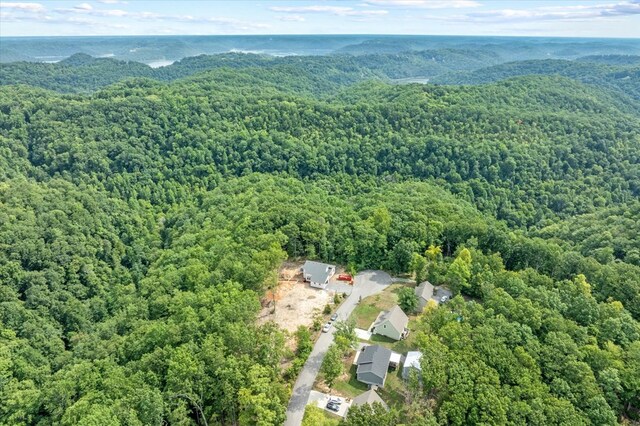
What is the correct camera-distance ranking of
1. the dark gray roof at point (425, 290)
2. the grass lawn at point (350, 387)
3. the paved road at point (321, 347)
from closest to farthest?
the paved road at point (321, 347) < the grass lawn at point (350, 387) < the dark gray roof at point (425, 290)

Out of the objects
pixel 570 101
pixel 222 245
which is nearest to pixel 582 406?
pixel 222 245

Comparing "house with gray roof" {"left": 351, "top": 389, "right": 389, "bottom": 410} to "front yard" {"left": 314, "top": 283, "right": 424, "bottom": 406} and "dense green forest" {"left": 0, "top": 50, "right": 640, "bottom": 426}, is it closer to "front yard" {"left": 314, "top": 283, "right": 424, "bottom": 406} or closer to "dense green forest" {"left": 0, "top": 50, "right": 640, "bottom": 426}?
"front yard" {"left": 314, "top": 283, "right": 424, "bottom": 406}

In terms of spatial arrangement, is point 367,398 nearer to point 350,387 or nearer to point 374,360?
point 350,387

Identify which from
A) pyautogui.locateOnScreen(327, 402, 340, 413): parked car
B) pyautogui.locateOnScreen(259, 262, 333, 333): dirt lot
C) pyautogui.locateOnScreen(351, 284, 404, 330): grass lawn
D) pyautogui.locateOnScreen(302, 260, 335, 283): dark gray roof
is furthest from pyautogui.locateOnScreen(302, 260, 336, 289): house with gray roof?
pyautogui.locateOnScreen(327, 402, 340, 413): parked car

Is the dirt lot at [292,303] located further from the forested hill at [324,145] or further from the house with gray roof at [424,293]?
the forested hill at [324,145]

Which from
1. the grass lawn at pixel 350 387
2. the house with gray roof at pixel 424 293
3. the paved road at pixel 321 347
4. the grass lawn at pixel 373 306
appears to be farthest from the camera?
the house with gray roof at pixel 424 293

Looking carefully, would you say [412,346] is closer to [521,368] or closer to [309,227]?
[521,368]

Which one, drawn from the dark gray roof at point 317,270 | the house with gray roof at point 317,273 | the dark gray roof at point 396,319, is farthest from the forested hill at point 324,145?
the dark gray roof at point 396,319
